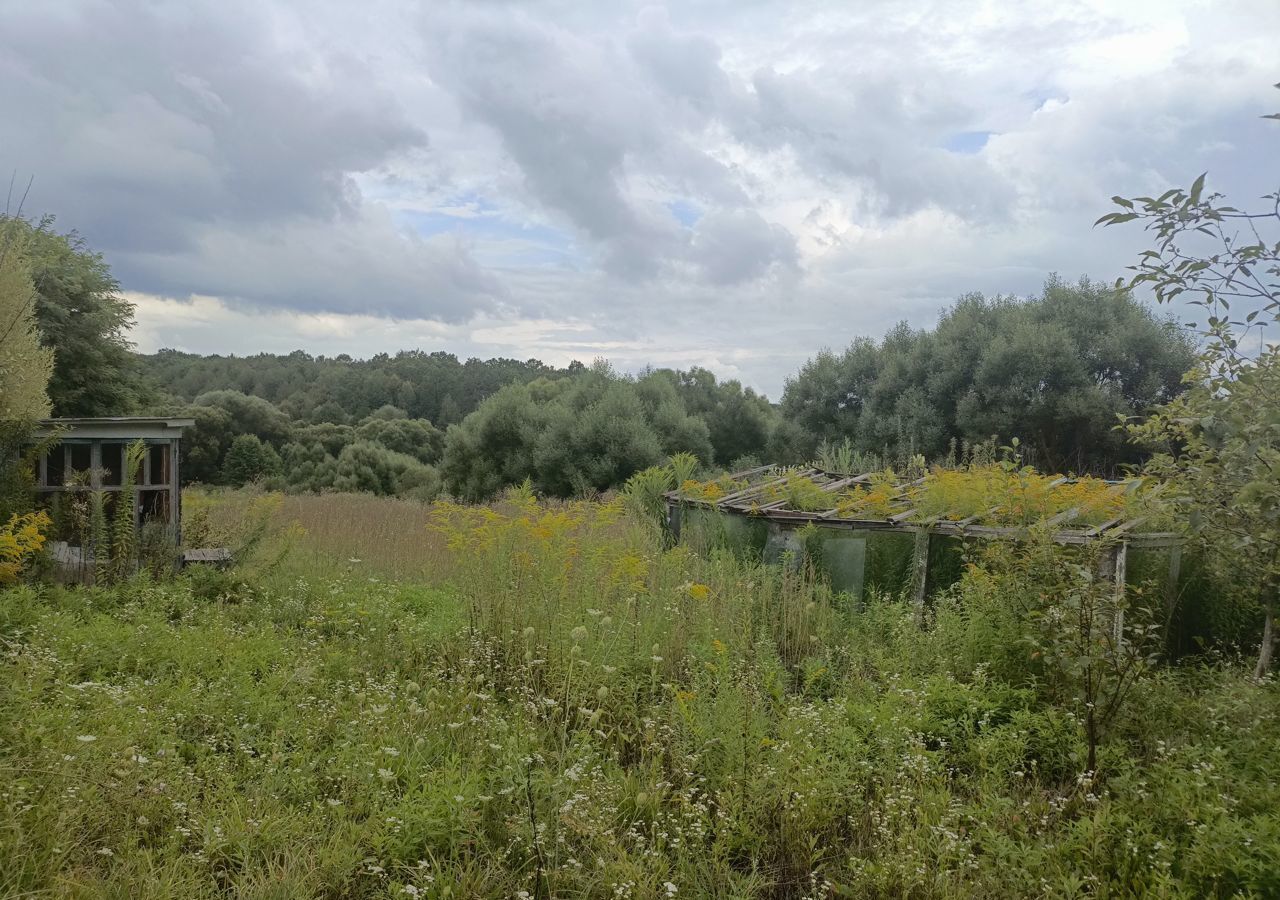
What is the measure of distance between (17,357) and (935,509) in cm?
788

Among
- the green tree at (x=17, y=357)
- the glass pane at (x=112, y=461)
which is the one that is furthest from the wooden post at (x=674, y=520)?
the green tree at (x=17, y=357)

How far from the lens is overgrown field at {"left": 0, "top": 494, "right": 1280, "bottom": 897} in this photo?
9.09 ft

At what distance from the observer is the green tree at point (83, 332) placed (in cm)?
1377

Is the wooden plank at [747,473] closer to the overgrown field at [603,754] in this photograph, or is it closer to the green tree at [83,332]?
the overgrown field at [603,754]

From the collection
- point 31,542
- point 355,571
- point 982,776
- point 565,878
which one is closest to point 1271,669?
Answer: point 982,776

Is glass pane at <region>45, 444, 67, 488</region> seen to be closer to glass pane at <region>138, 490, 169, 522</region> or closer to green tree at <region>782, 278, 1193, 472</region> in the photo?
glass pane at <region>138, 490, 169, 522</region>

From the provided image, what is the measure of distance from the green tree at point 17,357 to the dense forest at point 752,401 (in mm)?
4288

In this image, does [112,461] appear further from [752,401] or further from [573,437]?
[752,401]

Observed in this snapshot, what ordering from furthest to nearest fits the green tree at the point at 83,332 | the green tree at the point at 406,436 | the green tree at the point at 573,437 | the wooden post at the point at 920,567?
the green tree at the point at 406,436
the green tree at the point at 573,437
the green tree at the point at 83,332
the wooden post at the point at 920,567

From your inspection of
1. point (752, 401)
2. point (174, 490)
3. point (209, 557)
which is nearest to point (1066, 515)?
A: point (209, 557)

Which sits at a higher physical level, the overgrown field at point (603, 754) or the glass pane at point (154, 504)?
the glass pane at point (154, 504)

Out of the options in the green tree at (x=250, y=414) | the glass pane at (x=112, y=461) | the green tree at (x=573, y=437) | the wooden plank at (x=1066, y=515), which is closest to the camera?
the wooden plank at (x=1066, y=515)

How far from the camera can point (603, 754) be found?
3793mm

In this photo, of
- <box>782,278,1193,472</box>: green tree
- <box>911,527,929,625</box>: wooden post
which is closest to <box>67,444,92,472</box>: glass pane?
<box>911,527,929,625</box>: wooden post
